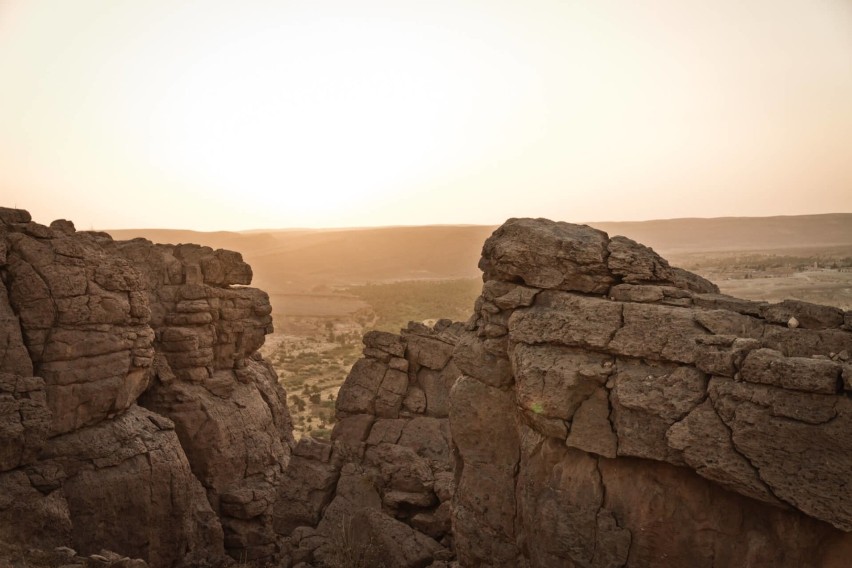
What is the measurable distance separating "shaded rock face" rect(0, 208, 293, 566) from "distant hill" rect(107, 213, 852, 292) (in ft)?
267

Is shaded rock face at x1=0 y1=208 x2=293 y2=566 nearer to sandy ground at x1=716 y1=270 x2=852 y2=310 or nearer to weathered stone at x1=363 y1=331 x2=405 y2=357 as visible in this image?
weathered stone at x1=363 y1=331 x2=405 y2=357

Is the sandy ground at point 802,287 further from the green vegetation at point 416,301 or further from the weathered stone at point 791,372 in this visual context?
the green vegetation at point 416,301

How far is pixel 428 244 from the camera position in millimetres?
147500

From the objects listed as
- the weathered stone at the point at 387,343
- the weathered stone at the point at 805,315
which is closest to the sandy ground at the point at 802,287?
the weathered stone at the point at 387,343

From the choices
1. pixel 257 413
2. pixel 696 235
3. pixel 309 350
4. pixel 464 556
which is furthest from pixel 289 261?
pixel 464 556

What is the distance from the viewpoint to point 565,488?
842 centimetres

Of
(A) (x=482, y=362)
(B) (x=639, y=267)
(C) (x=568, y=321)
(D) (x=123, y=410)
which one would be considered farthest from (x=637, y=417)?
(D) (x=123, y=410)

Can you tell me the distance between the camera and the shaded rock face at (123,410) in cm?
1180

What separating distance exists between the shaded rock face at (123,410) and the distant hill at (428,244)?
267ft

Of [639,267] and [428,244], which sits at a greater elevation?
[639,267]

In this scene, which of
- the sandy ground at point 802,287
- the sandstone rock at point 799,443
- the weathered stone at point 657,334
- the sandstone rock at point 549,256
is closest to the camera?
the sandstone rock at point 799,443

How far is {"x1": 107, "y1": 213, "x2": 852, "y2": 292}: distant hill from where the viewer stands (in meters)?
121

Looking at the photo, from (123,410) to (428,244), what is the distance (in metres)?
134

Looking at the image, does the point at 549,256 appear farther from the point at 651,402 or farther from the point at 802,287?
the point at 802,287
